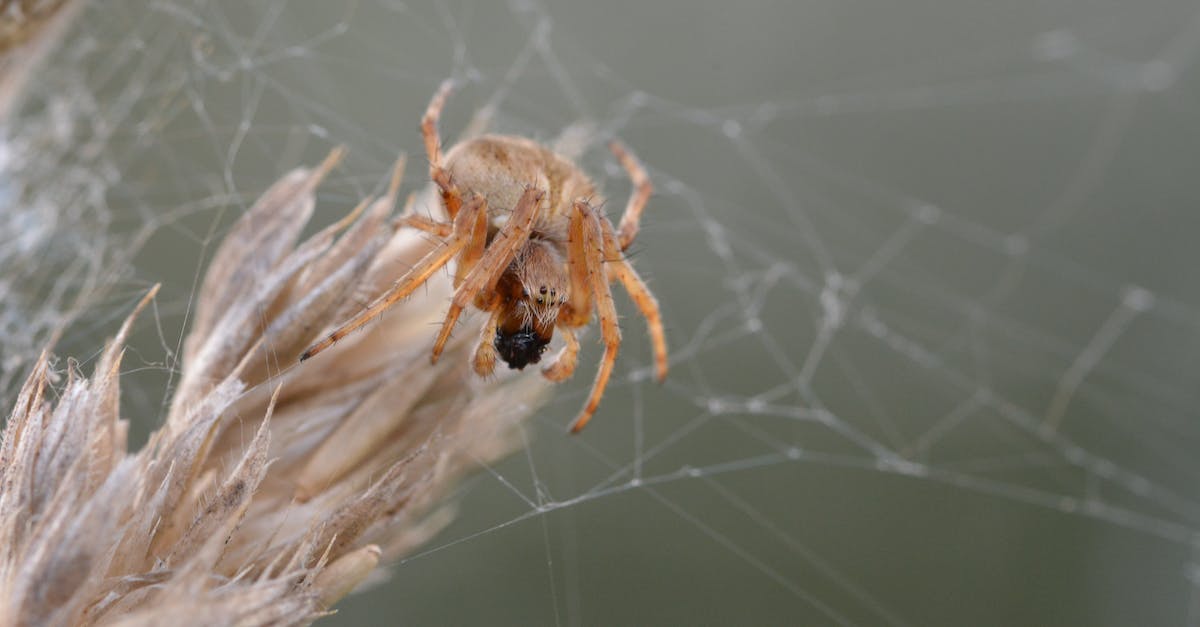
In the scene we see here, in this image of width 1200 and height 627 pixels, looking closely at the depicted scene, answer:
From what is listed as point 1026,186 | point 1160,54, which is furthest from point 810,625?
point 1160,54

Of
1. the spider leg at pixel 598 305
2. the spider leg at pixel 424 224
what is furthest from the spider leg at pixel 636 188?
the spider leg at pixel 424 224

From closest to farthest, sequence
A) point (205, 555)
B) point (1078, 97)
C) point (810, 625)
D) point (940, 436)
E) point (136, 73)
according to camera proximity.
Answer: point (205, 555) → point (136, 73) → point (810, 625) → point (940, 436) → point (1078, 97)

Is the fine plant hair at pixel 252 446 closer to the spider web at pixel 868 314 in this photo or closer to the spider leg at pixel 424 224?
the spider leg at pixel 424 224

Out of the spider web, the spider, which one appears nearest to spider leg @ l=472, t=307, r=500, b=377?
the spider

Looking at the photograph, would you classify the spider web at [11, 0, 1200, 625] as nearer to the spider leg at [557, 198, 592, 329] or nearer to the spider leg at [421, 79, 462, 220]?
the spider leg at [421, 79, 462, 220]

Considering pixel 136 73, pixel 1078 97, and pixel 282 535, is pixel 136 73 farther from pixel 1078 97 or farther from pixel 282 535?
pixel 1078 97

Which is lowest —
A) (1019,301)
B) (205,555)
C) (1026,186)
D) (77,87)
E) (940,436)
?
(205,555)
